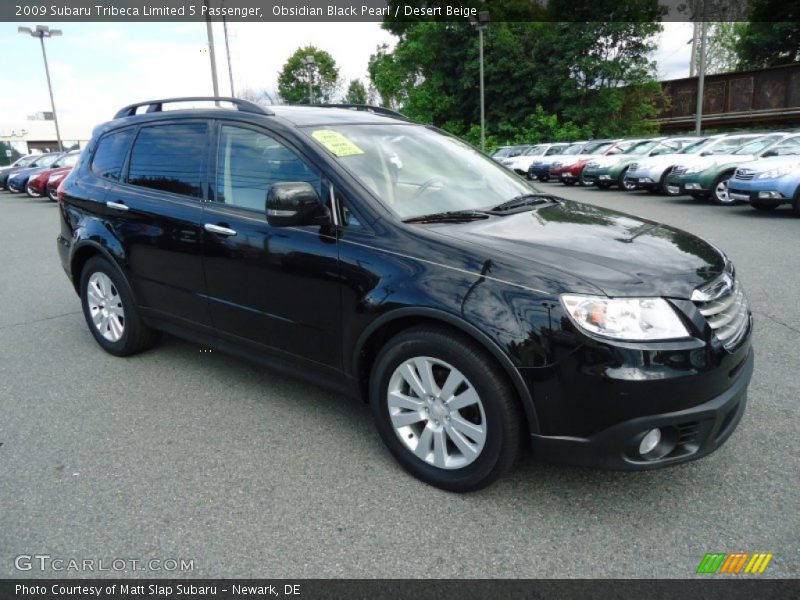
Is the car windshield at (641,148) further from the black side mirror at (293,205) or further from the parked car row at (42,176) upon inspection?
the black side mirror at (293,205)

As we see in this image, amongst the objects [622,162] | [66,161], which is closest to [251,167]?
[622,162]

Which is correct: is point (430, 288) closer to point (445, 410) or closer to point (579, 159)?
point (445, 410)

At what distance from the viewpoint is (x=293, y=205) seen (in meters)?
2.93

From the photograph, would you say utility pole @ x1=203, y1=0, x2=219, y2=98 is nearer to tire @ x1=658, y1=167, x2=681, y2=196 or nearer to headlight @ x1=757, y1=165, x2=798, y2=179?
tire @ x1=658, y1=167, x2=681, y2=196

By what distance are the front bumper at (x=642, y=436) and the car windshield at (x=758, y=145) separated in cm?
1286

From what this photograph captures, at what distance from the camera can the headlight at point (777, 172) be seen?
11.0 meters

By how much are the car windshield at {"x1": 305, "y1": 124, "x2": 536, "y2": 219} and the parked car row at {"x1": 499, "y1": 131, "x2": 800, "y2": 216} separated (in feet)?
30.9

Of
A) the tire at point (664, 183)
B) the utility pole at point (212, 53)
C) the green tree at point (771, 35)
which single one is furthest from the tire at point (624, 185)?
the green tree at point (771, 35)

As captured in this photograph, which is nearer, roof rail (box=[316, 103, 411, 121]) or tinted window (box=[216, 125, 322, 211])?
tinted window (box=[216, 125, 322, 211])

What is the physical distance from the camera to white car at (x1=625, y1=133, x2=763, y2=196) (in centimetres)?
1445

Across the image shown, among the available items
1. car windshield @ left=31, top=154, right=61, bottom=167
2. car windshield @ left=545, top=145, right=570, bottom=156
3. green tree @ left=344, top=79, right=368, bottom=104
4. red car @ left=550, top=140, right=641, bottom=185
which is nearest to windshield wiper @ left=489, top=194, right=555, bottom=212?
red car @ left=550, top=140, right=641, bottom=185

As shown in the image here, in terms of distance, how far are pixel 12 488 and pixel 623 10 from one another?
3649 centimetres

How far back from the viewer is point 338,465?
306 centimetres

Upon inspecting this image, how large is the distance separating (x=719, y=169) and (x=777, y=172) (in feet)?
7.41
